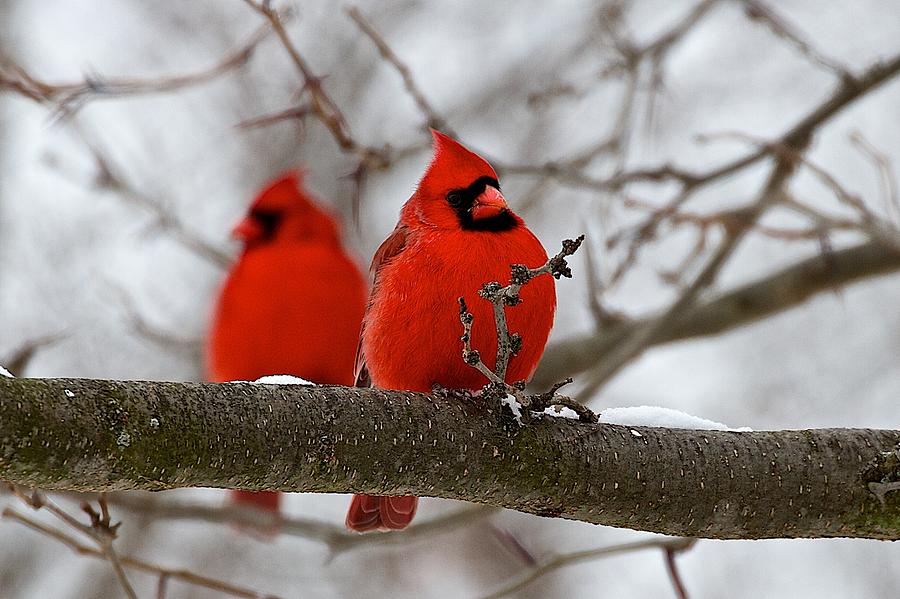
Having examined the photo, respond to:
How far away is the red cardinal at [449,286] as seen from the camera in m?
2.55

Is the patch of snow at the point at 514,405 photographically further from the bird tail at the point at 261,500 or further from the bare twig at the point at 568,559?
the bird tail at the point at 261,500

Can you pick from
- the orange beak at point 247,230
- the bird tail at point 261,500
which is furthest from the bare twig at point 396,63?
the bird tail at point 261,500

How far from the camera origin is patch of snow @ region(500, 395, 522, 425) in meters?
2.15

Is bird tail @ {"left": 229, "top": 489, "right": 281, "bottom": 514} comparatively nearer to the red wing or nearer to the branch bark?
the red wing

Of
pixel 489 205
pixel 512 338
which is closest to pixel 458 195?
pixel 489 205

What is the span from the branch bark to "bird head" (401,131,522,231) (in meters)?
0.68

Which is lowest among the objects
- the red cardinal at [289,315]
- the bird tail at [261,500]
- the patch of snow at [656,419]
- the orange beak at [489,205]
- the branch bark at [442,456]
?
the branch bark at [442,456]

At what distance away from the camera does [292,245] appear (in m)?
4.69

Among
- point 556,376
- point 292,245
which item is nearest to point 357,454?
point 556,376

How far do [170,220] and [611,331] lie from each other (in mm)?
1866

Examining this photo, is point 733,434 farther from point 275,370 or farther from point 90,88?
point 275,370

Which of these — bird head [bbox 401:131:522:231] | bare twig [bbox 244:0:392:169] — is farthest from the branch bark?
bare twig [bbox 244:0:392:169]

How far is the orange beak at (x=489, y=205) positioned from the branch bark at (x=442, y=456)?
2.26 feet

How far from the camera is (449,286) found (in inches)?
101
